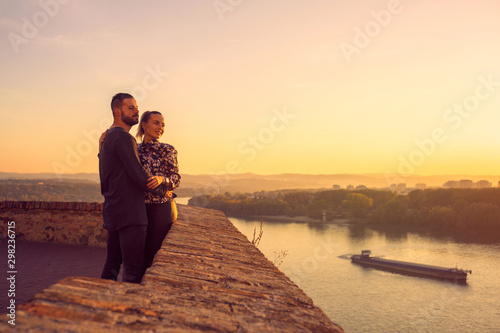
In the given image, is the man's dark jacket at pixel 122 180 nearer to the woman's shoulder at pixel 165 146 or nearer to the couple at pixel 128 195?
the couple at pixel 128 195

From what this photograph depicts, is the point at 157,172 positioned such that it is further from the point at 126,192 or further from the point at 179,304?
the point at 179,304

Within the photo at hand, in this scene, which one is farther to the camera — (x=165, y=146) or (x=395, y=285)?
(x=395, y=285)

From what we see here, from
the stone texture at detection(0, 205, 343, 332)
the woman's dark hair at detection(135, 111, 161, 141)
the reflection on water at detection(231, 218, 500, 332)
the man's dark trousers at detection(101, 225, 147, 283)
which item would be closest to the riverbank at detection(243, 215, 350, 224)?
the reflection on water at detection(231, 218, 500, 332)

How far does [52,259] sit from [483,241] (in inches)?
2184

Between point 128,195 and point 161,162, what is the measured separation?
43 centimetres

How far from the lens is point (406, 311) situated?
26.8m

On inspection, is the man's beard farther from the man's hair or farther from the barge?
the barge

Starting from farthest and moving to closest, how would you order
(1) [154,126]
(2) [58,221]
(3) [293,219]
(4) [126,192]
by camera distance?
(3) [293,219]
(2) [58,221]
(1) [154,126]
(4) [126,192]

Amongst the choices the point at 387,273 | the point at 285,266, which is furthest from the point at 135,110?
the point at 387,273

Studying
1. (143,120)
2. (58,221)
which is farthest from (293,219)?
(143,120)

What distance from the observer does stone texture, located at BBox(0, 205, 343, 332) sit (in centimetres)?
100

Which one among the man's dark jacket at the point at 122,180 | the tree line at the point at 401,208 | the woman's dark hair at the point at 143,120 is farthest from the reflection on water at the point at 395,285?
the man's dark jacket at the point at 122,180

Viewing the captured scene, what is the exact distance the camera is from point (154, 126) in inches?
104

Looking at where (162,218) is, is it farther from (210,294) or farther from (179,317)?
(179,317)
